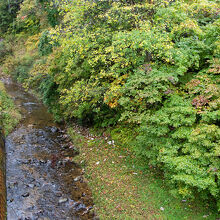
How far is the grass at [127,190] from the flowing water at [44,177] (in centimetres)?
50

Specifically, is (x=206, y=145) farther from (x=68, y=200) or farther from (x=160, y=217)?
(x=68, y=200)

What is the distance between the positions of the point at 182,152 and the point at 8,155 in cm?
838

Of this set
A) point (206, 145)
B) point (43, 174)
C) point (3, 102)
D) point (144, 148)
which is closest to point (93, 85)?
point (144, 148)

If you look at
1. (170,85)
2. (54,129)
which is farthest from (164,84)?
(54,129)

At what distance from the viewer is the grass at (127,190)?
6785 millimetres

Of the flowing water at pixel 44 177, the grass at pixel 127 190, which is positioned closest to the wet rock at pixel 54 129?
the flowing water at pixel 44 177

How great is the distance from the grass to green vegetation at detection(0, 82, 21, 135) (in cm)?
584

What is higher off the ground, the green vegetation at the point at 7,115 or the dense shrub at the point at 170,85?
the dense shrub at the point at 170,85

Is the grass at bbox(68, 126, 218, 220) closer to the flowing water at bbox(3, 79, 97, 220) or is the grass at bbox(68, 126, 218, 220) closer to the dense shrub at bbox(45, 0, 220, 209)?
the flowing water at bbox(3, 79, 97, 220)

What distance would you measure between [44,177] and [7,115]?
7.10 metres

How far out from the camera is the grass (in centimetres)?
679

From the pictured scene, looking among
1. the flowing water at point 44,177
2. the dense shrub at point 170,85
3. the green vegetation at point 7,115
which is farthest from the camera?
the green vegetation at point 7,115

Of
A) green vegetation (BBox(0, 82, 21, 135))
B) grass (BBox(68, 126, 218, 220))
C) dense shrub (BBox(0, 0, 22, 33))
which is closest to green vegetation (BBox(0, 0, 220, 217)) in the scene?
grass (BBox(68, 126, 218, 220))

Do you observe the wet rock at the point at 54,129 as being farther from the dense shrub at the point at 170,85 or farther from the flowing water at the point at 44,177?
the dense shrub at the point at 170,85
